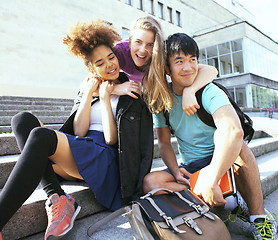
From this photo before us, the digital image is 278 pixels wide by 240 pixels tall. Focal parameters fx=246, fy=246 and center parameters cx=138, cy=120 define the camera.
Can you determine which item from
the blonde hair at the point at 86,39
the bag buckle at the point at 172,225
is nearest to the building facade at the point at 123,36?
the blonde hair at the point at 86,39

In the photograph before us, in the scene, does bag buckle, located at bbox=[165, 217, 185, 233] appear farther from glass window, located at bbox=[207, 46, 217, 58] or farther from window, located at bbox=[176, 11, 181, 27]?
window, located at bbox=[176, 11, 181, 27]

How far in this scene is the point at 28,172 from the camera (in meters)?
1.43

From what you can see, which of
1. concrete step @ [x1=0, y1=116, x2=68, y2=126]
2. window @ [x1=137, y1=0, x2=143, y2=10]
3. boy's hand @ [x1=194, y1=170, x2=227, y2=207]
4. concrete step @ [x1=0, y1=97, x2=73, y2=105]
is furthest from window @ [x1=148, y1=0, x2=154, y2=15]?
boy's hand @ [x1=194, y1=170, x2=227, y2=207]

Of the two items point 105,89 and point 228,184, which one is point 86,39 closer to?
point 105,89

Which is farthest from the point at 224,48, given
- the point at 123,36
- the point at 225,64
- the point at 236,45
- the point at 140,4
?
the point at 123,36

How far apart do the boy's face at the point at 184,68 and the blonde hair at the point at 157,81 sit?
3.3 inches

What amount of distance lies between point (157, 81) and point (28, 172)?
3.53ft

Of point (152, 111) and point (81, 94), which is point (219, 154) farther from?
point (81, 94)

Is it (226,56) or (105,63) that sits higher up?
(226,56)

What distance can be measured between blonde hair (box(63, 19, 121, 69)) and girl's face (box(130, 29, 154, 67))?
28 centimetres

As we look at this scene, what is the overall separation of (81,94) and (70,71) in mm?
11564

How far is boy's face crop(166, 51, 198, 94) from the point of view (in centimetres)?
183

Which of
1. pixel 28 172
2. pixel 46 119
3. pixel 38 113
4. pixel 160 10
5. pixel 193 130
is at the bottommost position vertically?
pixel 28 172

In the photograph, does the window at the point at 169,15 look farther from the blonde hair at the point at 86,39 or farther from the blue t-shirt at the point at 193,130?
the blue t-shirt at the point at 193,130
